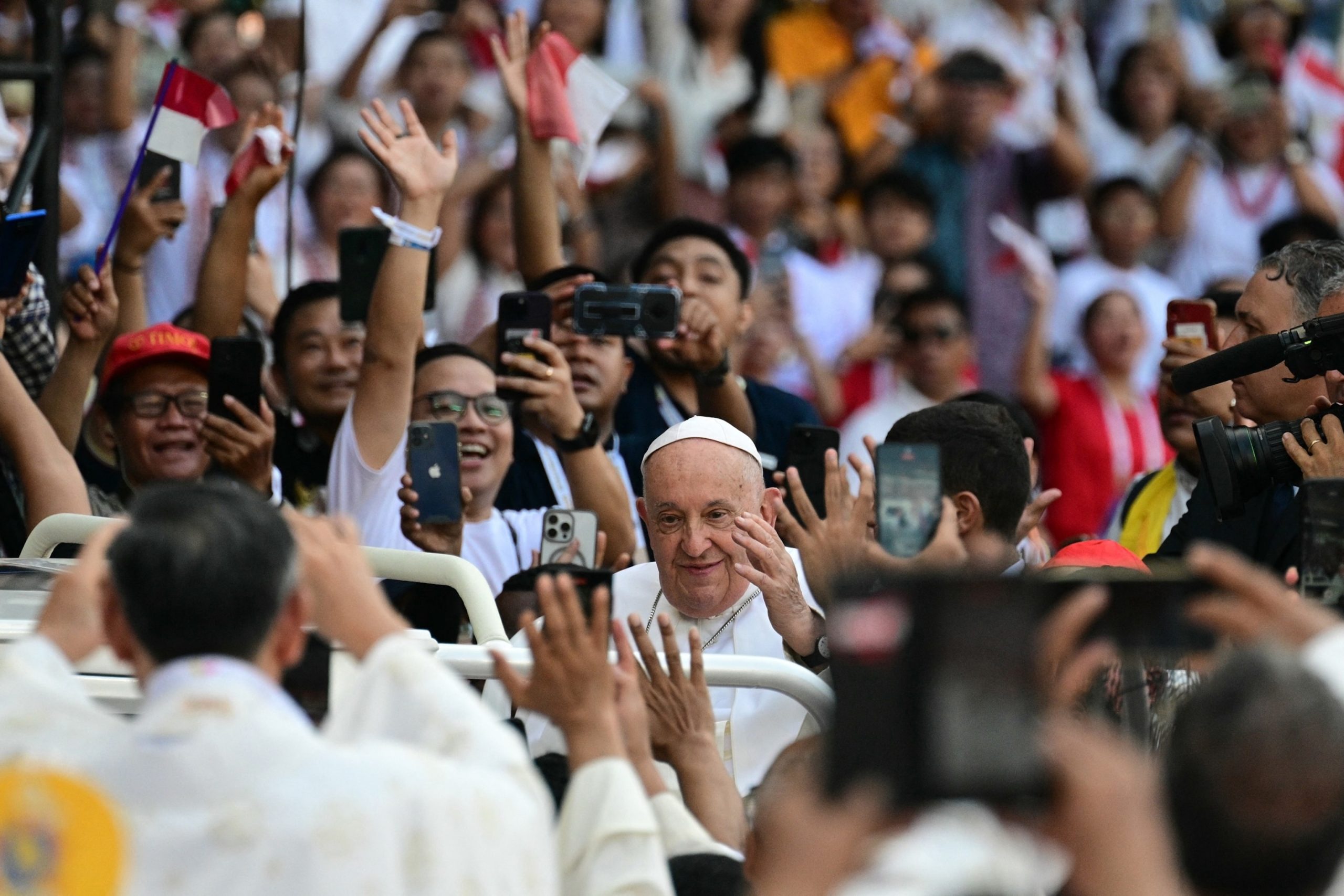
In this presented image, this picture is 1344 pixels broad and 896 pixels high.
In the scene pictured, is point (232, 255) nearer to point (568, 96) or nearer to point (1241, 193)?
point (568, 96)

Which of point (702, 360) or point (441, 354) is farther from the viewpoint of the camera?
point (702, 360)

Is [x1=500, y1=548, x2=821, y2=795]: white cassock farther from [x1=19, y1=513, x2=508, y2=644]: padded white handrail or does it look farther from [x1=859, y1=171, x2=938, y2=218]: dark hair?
[x1=859, y1=171, x2=938, y2=218]: dark hair

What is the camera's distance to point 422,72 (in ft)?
25.5

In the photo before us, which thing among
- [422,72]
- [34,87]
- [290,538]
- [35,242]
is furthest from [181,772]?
[422,72]

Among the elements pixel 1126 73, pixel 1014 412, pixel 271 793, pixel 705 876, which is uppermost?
pixel 1126 73

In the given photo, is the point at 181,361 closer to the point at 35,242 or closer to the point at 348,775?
the point at 35,242

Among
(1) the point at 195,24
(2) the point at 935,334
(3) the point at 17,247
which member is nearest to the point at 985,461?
(3) the point at 17,247

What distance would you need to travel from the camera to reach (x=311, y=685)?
281 cm

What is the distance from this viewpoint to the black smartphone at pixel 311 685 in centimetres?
281

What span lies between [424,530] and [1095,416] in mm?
3673

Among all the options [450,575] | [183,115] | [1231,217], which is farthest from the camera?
[1231,217]

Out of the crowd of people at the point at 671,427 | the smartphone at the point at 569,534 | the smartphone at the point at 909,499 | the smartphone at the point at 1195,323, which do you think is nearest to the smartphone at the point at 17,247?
the crowd of people at the point at 671,427

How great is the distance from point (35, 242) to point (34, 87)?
0.85 meters

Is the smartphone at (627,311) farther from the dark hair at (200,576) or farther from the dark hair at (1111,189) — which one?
the dark hair at (1111,189)
